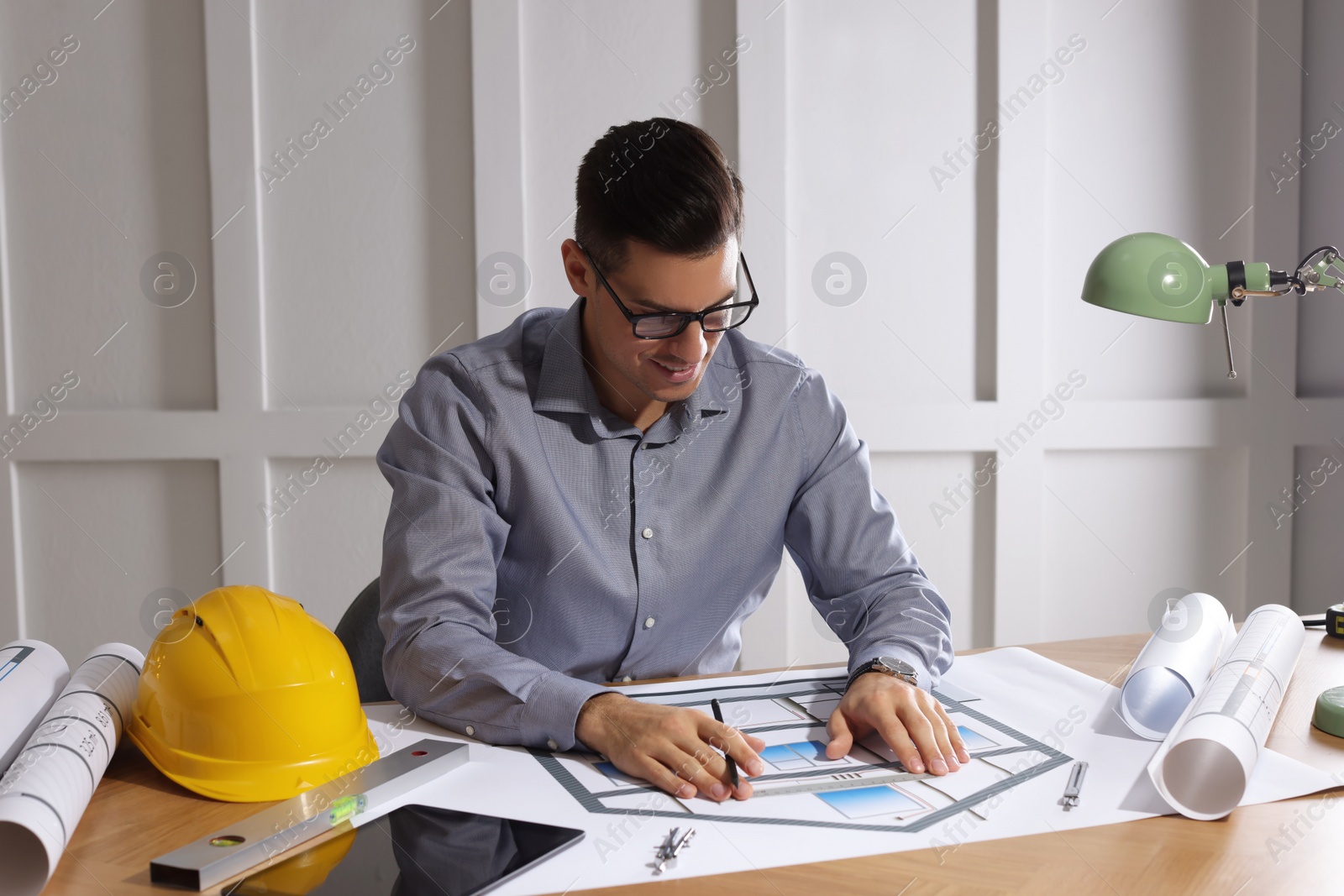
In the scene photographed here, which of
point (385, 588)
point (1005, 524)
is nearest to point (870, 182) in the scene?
point (1005, 524)

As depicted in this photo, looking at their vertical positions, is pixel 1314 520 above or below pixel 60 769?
below

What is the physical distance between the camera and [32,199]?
302 centimetres

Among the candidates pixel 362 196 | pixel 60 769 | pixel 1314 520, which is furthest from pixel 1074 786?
pixel 1314 520

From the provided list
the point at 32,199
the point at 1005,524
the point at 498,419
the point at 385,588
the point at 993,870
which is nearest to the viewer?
the point at 993,870

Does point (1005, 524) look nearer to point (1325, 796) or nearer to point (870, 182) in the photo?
point (870, 182)

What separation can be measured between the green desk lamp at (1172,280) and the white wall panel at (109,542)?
2.63 m

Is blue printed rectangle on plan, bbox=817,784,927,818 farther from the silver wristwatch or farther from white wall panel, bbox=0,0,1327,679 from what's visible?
white wall panel, bbox=0,0,1327,679

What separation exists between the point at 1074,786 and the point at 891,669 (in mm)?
310

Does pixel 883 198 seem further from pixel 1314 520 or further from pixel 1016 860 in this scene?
pixel 1016 860

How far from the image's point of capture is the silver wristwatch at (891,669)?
4.51ft

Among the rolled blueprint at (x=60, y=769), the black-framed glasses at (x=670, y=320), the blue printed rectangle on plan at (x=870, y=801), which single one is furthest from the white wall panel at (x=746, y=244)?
the blue printed rectangle on plan at (x=870, y=801)

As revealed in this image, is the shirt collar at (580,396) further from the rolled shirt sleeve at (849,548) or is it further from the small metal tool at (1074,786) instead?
the small metal tool at (1074,786)

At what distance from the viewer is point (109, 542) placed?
10.1 ft

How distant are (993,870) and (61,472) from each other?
3.03 metres
